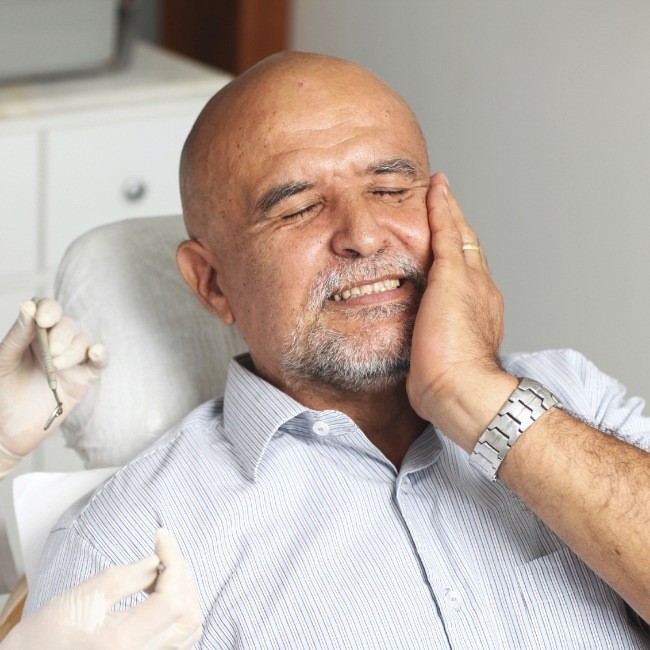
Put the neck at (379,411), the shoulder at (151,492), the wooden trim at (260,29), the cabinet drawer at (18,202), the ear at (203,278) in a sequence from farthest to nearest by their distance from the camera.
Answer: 1. the wooden trim at (260,29)
2. the cabinet drawer at (18,202)
3. the ear at (203,278)
4. the neck at (379,411)
5. the shoulder at (151,492)

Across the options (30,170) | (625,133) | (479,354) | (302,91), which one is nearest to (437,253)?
(479,354)

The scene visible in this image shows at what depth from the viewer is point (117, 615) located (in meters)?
1.02

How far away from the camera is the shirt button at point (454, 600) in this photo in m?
1.28

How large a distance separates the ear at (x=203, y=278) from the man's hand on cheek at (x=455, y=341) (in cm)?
32

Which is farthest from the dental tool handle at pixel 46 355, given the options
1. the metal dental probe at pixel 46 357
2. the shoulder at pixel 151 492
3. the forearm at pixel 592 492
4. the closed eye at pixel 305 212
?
the forearm at pixel 592 492

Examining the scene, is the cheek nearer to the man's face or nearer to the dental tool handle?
the man's face

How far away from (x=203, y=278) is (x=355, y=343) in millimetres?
310

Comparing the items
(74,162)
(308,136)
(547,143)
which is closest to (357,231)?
(308,136)

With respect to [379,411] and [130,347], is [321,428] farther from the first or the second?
[130,347]

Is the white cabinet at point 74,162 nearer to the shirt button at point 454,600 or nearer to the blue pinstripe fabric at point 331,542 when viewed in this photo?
the blue pinstripe fabric at point 331,542

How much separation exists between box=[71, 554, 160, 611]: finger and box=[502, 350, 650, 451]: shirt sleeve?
663 millimetres

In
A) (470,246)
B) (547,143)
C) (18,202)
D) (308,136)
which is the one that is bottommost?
(18,202)

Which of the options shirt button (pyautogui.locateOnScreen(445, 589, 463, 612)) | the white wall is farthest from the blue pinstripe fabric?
the white wall

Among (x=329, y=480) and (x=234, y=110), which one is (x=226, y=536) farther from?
(x=234, y=110)
